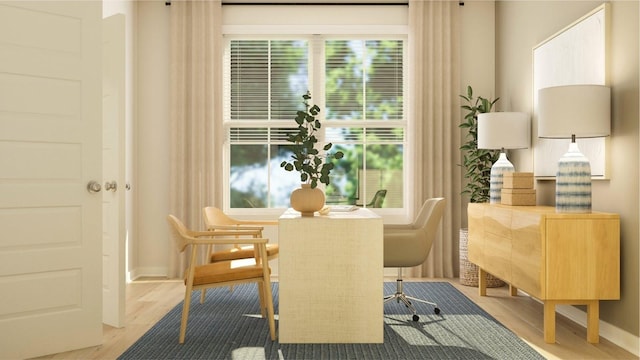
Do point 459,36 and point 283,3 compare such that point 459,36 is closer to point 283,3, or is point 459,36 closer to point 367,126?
point 367,126

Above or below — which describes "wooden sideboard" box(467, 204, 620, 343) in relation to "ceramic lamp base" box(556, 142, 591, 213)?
below

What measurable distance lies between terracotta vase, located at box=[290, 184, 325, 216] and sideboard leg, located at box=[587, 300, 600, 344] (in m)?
1.76

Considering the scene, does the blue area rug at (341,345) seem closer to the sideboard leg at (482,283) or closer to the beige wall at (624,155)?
the sideboard leg at (482,283)

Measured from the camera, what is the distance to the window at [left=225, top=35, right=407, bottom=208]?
19.7 feet

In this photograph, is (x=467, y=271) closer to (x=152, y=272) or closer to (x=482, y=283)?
(x=482, y=283)

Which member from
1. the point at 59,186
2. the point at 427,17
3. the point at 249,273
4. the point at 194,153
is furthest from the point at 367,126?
the point at 59,186

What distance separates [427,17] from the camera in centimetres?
581

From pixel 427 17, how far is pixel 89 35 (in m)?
3.64

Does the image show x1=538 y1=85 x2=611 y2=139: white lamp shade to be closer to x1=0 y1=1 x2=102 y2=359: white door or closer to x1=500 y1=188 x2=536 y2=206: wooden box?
x1=500 y1=188 x2=536 y2=206: wooden box

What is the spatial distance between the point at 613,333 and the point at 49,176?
354 centimetres

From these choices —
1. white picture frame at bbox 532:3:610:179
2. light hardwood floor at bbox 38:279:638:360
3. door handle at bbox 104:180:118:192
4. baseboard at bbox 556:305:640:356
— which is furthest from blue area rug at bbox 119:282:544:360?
white picture frame at bbox 532:3:610:179

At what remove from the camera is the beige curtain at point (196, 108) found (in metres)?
5.77

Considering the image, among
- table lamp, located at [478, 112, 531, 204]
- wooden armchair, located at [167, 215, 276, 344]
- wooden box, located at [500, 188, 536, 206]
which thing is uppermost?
table lamp, located at [478, 112, 531, 204]

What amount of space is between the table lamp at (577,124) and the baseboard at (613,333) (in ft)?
2.55
